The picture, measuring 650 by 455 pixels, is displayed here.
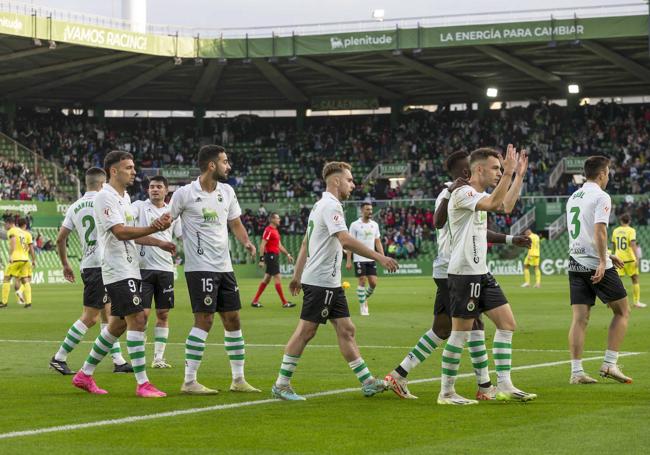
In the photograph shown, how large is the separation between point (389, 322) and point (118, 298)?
11.6 meters

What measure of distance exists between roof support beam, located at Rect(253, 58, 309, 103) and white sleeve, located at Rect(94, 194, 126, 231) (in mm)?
50570

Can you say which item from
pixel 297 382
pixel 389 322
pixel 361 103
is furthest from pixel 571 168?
pixel 297 382

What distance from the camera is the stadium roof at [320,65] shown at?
54.2 metres

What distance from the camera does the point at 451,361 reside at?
10234mm

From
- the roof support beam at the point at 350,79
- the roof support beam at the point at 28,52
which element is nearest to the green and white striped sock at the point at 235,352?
the roof support beam at the point at 28,52

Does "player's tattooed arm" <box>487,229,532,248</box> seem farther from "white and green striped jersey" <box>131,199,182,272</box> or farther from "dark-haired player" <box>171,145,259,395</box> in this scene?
"white and green striped jersey" <box>131,199,182,272</box>

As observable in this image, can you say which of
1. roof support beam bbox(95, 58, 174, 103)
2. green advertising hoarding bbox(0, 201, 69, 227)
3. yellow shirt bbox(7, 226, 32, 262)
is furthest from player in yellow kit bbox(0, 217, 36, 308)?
roof support beam bbox(95, 58, 174, 103)

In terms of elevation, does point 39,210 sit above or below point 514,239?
above

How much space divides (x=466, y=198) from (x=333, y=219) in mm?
1386

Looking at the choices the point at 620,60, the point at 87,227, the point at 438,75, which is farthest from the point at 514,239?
the point at 438,75

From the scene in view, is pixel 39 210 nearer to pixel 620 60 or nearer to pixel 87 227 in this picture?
pixel 620 60

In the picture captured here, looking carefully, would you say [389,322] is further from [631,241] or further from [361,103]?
[361,103]

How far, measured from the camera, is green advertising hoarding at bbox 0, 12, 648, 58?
52406 millimetres

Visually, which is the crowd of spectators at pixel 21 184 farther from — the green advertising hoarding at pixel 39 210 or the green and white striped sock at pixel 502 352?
the green and white striped sock at pixel 502 352
